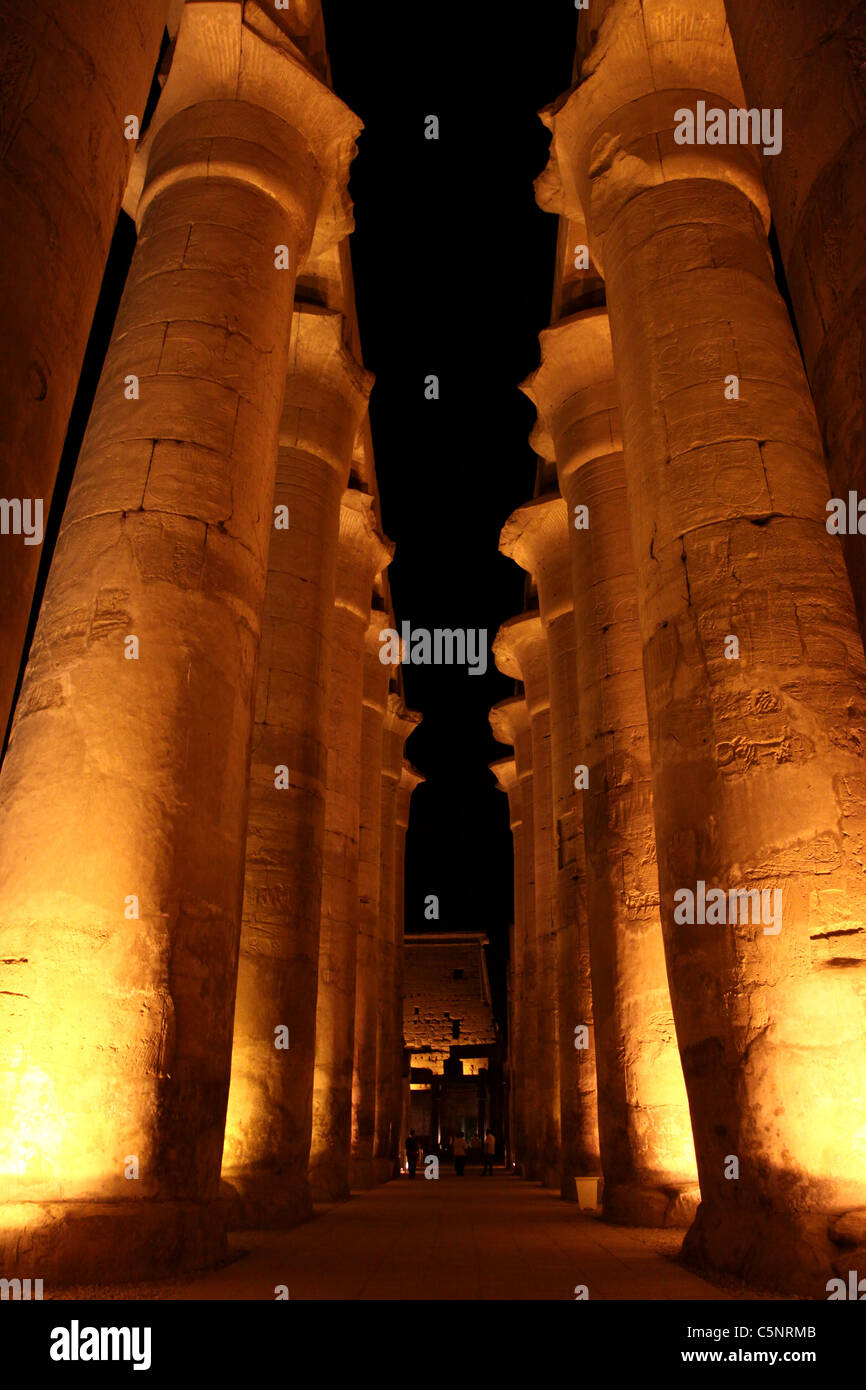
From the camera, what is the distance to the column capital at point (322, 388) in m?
11.7

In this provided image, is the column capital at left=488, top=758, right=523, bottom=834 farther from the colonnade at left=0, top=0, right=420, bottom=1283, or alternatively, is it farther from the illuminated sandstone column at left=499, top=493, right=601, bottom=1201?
the colonnade at left=0, top=0, right=420, bottom=1283

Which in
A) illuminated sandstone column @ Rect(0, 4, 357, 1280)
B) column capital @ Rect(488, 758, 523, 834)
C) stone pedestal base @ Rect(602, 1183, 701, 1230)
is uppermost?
column capital @ Rect(488, 758, 523, 834)

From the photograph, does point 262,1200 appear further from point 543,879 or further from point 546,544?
point 546,544

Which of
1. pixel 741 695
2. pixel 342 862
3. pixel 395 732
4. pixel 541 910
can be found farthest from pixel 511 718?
pixel 741 695

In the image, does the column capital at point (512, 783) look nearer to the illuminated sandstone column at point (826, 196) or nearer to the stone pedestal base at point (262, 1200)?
the stone pedestal base at point (262, 1200)

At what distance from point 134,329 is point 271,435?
1275 millimetres

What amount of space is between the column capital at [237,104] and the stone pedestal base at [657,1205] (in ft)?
29.7

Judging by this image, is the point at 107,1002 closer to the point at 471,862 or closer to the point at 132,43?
the point at 132,43

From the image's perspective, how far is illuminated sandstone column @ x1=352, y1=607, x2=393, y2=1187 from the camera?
16.0 meters

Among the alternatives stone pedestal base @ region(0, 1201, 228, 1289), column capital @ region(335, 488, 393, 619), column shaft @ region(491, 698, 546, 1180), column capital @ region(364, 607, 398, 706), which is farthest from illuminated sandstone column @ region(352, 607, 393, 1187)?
stone pedestal base @ region(0, 1201, 228, 1289)

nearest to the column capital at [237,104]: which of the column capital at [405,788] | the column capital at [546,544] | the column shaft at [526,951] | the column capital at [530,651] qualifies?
the column capital at [546,544]

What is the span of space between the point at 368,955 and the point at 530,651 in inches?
254

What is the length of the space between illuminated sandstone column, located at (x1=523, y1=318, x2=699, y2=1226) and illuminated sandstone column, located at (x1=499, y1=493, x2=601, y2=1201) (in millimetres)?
1979

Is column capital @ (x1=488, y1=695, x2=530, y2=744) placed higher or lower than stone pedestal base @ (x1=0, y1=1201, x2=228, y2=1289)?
higher
